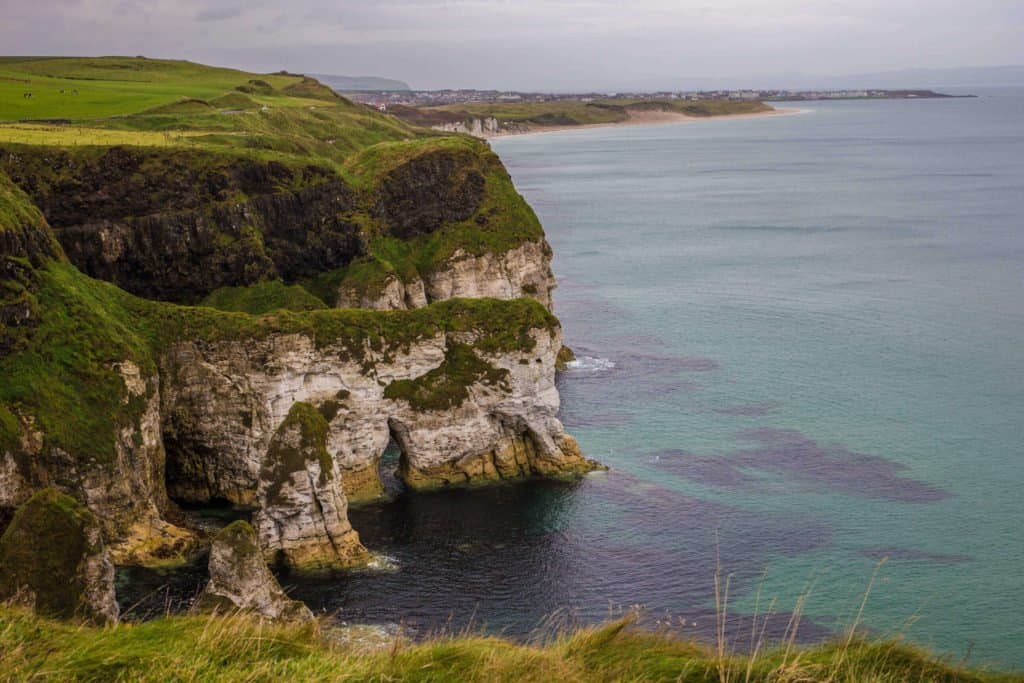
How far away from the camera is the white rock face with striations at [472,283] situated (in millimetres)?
60406

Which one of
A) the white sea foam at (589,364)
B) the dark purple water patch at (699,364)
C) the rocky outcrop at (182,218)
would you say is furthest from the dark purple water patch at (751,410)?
the rocky outcrop at (182,218)

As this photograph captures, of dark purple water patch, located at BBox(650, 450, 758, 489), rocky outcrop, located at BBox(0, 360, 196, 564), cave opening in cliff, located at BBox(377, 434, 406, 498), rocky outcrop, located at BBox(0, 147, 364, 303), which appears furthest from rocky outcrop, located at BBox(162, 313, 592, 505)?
rocky outcrop, located at BBox(0, 147, 364, 303)

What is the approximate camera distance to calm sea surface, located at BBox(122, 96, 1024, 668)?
112 ft

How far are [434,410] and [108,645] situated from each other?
32.7m

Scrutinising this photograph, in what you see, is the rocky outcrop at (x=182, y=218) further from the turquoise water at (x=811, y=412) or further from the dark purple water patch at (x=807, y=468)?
the dark purple water patch at (x=807, y=468)

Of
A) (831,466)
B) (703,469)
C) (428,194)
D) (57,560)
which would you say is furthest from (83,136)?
(831,466)

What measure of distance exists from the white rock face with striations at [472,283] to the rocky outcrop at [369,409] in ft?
51.9

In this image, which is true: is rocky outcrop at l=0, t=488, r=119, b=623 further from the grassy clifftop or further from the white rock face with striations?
the white rock face with striations

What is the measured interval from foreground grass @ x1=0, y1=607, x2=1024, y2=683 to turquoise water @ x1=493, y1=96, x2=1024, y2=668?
1.48 metres

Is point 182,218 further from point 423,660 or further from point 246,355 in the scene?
point 423,660

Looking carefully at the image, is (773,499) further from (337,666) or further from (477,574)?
(337,666)

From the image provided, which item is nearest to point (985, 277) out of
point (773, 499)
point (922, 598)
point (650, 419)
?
point (650, 419)

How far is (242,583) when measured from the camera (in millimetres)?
28922

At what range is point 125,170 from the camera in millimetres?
56188
